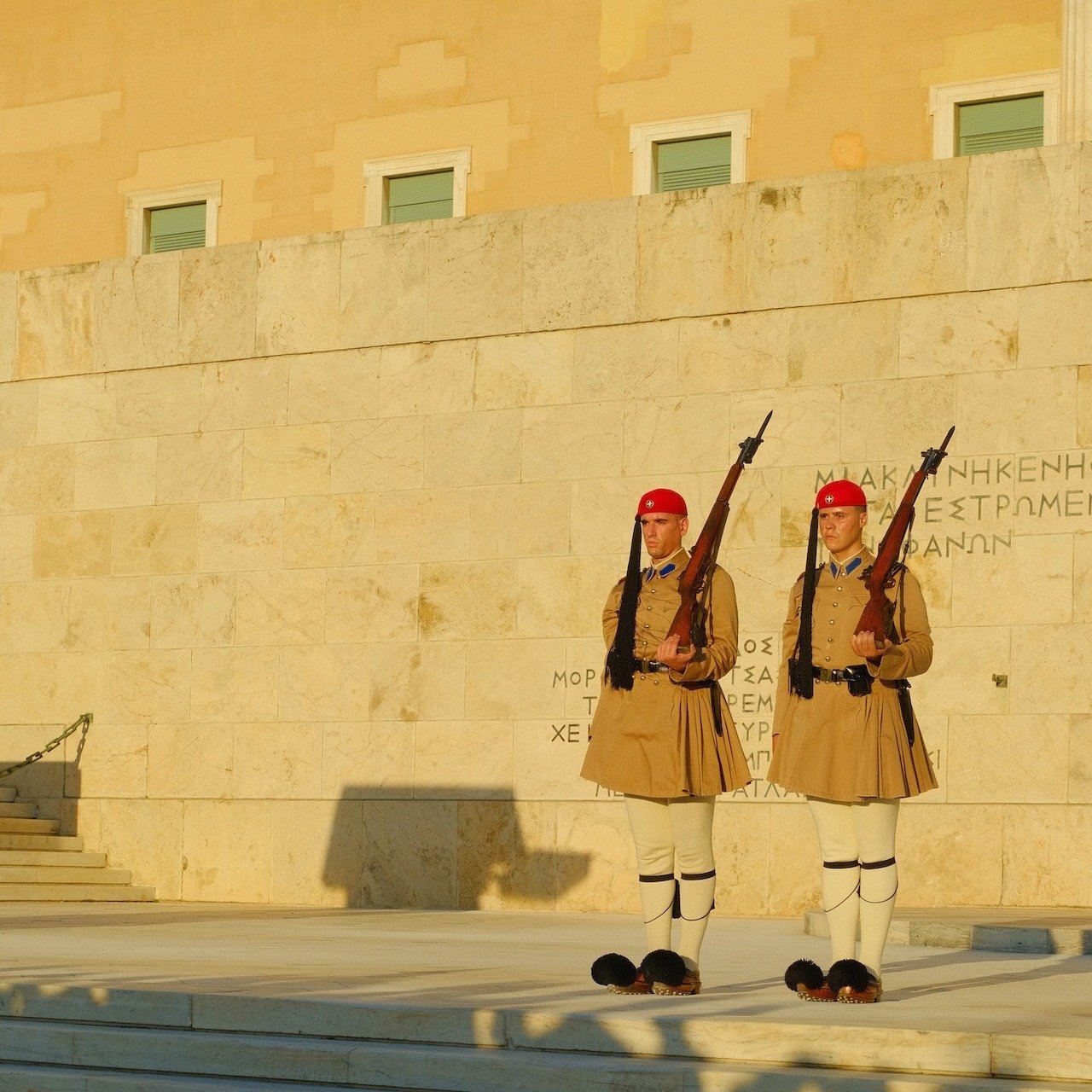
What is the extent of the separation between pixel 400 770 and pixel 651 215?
4.46 meters

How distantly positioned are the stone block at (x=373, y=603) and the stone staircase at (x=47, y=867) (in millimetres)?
2540

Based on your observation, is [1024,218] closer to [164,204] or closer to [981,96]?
[981,96]

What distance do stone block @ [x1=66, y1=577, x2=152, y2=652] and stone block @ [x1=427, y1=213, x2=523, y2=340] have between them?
10.6 ft

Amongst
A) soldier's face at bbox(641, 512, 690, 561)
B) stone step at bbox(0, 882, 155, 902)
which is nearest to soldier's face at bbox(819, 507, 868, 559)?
soldier's face at bbox(641, 512, 690, 561)

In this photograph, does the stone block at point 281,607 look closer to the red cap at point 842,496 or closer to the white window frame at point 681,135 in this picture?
the white window frame at point 681,135

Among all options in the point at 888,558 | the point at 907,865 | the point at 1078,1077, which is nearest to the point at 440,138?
the point at 907,865

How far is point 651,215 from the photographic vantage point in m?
15.6

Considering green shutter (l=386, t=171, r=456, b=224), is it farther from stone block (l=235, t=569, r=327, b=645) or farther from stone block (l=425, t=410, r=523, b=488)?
stone block (l=235, t=569, r=327, b=645)

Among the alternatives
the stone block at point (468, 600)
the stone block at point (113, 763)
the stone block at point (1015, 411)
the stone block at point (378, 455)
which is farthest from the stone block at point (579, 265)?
the stone block at point (113, 763)

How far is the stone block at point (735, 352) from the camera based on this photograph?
15.0m

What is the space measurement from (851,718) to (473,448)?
797 centimetres

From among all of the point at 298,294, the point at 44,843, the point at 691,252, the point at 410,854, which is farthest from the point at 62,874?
the point at 691,252

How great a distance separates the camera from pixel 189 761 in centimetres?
1662

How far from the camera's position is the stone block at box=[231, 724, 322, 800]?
635 inches
